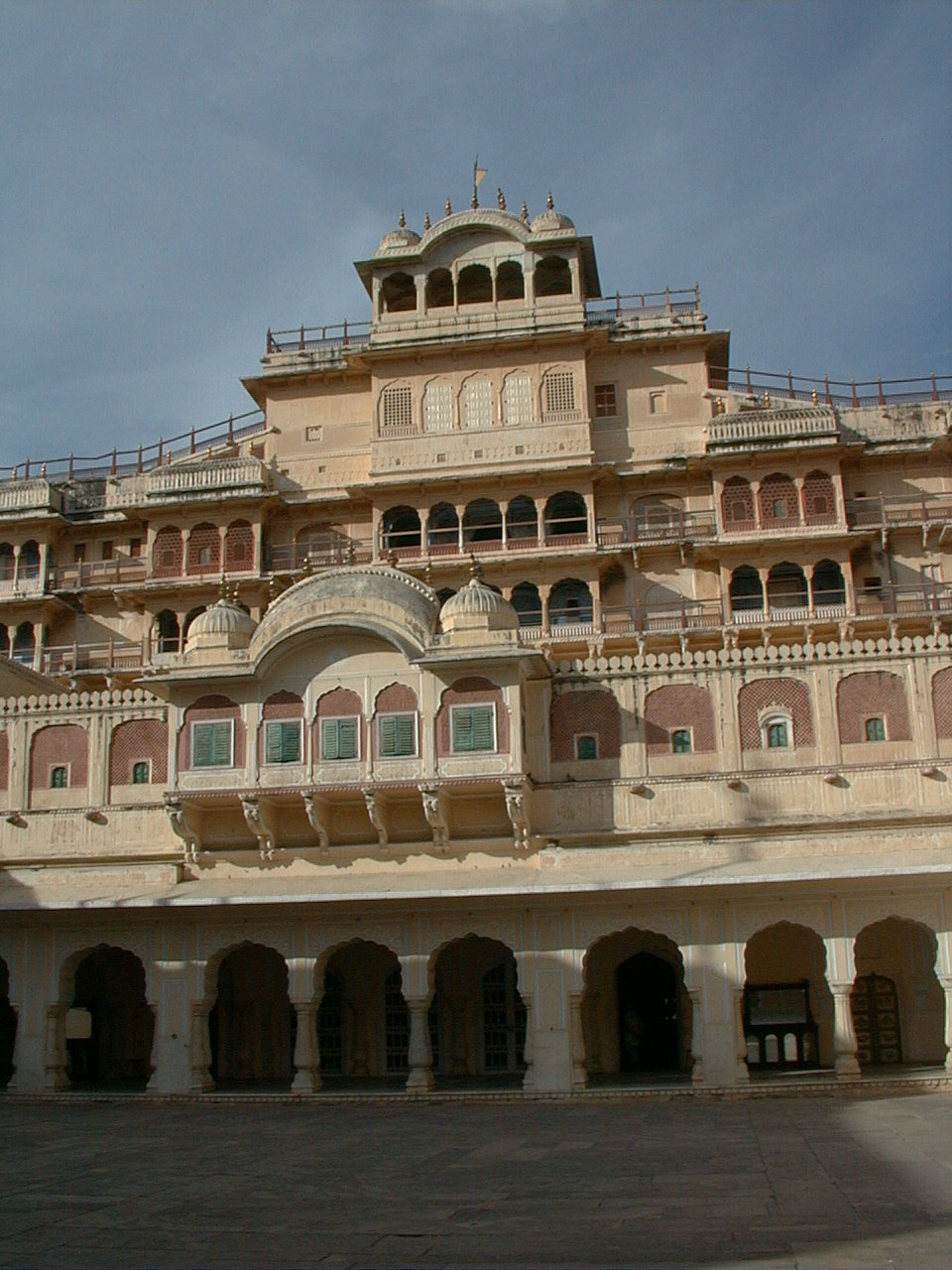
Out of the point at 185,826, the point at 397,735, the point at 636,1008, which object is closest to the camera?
the point at 397,735

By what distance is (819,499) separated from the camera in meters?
39.4

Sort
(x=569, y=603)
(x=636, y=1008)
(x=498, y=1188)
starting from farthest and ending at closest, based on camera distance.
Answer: (x=569, y=603) → (x=636, y=1008) → (x=498, y=1188)

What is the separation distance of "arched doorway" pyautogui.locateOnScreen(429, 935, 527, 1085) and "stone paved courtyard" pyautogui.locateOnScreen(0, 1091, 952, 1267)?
5.57 m

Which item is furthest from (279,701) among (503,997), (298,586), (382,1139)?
(382,1139)

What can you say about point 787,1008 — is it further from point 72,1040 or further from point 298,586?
point 72,1040

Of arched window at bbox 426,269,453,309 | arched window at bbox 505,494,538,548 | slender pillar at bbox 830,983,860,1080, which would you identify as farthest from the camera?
arched window at bbox 426,269,453,309

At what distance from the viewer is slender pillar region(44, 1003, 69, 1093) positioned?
84.1 feet

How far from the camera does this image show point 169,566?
42344 millimetres

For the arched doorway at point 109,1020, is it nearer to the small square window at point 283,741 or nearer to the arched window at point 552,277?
the small square window at point 283,741

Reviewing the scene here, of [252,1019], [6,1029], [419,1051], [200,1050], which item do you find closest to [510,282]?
[252,1019]

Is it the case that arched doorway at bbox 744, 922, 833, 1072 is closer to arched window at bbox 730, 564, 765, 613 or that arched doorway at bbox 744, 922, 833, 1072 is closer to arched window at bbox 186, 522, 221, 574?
arched window at bbox 730, 564, 765, 613

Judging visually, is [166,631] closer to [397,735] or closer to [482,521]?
[482,521]

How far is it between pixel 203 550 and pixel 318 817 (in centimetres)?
1722

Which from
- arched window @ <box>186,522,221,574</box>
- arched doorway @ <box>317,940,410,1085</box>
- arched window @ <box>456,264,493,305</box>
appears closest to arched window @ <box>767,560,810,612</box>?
arched window @ <box>456,264,493,305</box>
